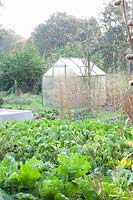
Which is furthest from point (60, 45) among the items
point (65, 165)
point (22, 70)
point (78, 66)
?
point (65, 165)

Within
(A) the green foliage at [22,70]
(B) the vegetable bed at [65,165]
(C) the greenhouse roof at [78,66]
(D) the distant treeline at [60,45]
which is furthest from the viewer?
(A) the green foliage at [22,70]

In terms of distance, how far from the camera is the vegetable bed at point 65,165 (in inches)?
51.8

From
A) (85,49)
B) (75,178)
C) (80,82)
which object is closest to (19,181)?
(75,178)

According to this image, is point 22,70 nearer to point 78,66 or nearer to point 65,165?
point 78,66

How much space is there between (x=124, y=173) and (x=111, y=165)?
369mm

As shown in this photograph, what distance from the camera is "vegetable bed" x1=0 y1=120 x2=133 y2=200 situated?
4.31ft

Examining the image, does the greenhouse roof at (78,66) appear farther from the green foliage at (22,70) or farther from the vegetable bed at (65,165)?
the vegetable bed at (65,165)

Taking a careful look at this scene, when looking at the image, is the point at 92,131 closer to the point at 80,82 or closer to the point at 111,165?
the point at 111,165

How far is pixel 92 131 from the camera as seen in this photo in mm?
2592

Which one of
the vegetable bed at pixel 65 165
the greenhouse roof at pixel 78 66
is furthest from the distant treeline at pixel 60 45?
the vegetable bed at pixel 65 165

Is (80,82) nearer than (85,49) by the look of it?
Yes

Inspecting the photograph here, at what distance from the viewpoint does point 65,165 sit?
4.88 feet

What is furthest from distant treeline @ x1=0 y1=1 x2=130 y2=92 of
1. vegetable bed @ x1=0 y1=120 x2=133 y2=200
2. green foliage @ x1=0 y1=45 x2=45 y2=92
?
vegetable bed @ x1=0 y1=120 x2=133 y2=200

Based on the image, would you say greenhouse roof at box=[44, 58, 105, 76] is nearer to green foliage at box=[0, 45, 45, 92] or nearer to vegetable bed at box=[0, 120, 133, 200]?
green foliage at box=[0, 45, 45, 92]
